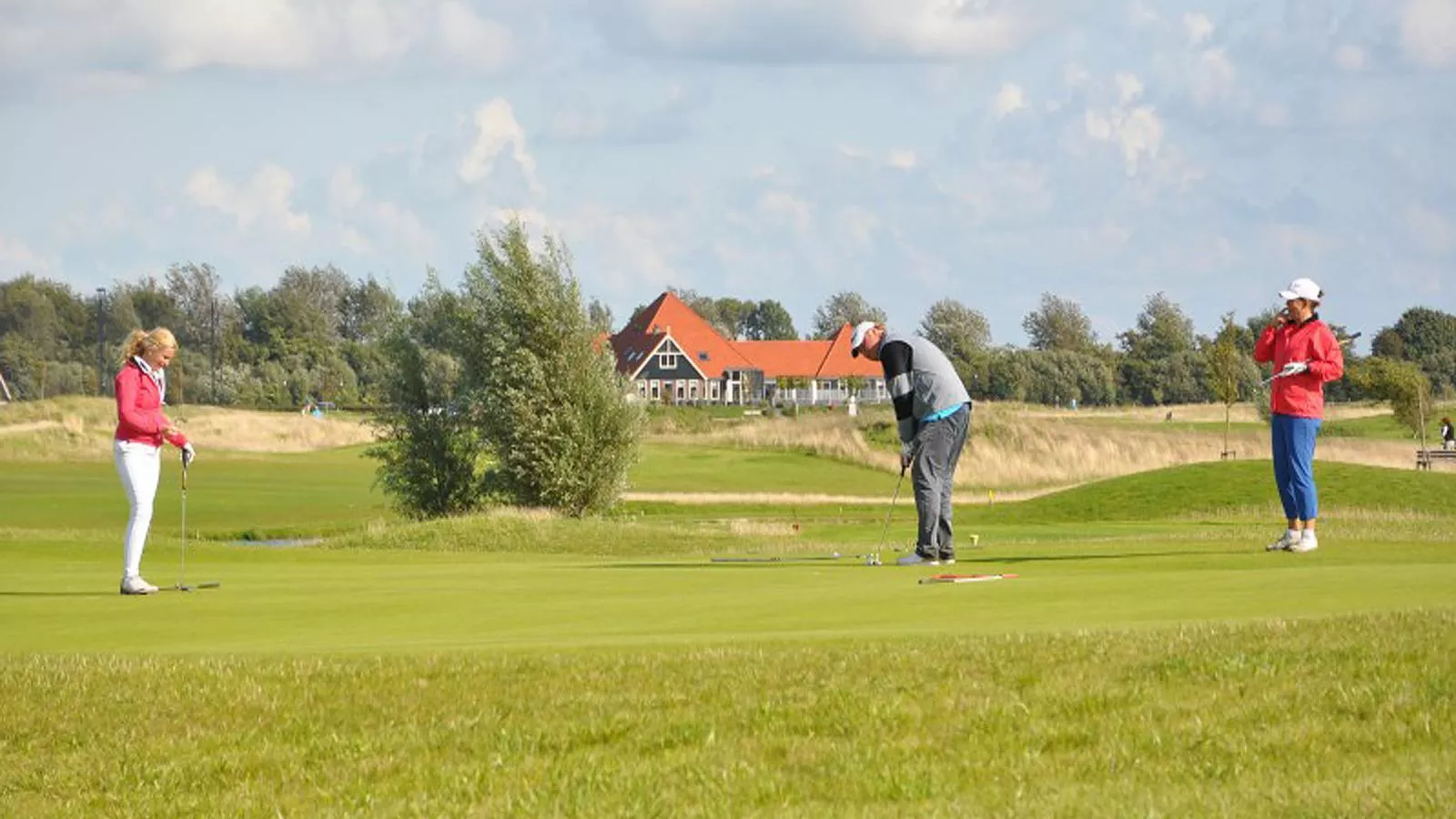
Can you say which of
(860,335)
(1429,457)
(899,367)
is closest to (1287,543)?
(899,367)

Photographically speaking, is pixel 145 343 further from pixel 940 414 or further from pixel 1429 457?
pixel 1429 457

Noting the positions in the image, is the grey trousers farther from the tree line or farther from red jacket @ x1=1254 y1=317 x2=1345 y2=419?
the tree line

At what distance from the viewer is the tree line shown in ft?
503

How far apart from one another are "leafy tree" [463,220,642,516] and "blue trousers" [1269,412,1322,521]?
30.4m

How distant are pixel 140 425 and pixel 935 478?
23.1ft

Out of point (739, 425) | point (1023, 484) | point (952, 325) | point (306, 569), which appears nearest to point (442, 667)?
point (306, 569)

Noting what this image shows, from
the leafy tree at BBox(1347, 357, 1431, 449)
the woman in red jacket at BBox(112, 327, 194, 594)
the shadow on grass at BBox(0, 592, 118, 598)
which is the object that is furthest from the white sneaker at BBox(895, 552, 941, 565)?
the leafy tree at BBox(1347, 357, 1431, 449)

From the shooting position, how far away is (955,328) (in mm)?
185625

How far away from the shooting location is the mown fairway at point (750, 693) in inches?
334

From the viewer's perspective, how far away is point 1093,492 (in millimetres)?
47562

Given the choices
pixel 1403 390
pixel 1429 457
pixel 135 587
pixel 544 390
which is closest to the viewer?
pixel 135 587

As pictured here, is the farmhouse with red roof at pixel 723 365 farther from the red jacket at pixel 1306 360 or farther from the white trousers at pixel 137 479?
the white trousers at pixel 137 479

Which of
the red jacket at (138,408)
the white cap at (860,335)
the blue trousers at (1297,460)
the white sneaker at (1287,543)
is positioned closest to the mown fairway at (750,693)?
the white sneaker at (1287,543)

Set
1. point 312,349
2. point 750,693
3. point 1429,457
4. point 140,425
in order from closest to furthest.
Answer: point 750,693 → point 140,425 → point 1429,457 → point 312,349
